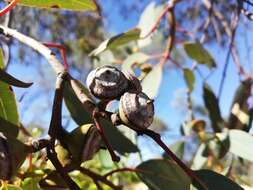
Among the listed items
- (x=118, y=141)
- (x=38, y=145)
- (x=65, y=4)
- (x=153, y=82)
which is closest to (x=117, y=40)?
(x=153, y=82)

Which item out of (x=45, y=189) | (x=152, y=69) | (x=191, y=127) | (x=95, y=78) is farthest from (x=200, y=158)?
(x=95, y=78)

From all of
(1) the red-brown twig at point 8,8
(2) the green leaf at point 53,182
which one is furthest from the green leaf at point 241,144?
(1) the red-brown twig at point 8,8

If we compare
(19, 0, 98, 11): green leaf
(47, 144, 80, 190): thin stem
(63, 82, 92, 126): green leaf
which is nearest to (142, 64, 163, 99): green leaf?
(63, 82, 92, 126): green leaf

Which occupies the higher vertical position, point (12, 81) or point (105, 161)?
point (12, 81)

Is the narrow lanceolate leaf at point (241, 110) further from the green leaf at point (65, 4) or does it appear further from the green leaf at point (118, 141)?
the green leaf at point (65, 4)

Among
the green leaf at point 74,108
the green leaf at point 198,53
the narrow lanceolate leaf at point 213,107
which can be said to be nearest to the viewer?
the green leaf at point 74,108

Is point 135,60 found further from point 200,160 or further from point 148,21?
point 200,160

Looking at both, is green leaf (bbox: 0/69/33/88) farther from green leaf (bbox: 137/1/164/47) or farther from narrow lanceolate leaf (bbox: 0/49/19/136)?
green leaf (bbox: 137/1/164/47)
